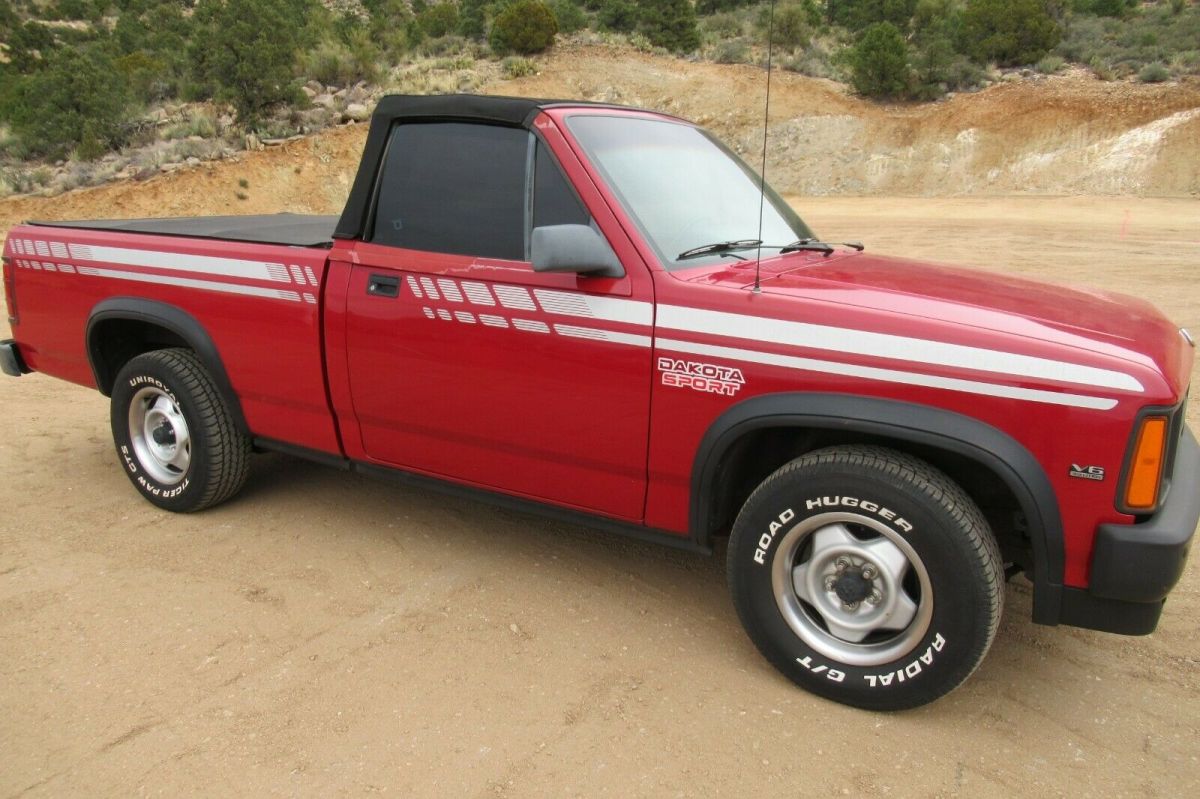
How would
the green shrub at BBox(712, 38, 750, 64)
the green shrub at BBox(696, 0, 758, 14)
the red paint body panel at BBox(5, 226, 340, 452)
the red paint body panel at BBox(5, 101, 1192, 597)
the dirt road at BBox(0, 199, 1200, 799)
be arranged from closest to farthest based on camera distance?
the red paint body panel at BBox(5, 101, 1192, 597), the dirt road at BBox(0, 199, 1200, 799), the red paint body panel at BBox(5, 226, 340, 452), the green shrub at BBox(712, 38, 750, 64), the green shrub at BBox(696, 0, 758, 14)

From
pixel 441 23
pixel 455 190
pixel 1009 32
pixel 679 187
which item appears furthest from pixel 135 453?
pixel 441 23

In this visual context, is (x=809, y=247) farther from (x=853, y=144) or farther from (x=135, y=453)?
(x=853, y=144)

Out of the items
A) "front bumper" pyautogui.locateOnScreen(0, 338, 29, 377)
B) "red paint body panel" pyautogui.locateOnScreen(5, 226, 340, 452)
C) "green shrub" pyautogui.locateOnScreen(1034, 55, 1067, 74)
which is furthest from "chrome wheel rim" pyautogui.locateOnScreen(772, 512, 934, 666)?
"green shrub" pyautogui.locateOnScreen(1034, 55, 1067, 74)

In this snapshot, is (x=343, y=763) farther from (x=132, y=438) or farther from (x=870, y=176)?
(x=870, y=176)

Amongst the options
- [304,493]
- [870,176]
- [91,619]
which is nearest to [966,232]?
[870,176]

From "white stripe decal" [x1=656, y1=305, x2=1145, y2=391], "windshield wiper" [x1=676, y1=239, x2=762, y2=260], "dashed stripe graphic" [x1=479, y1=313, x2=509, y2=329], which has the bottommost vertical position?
"dashed stripe graphic" [x1=479, y1=313, x2=509, y2=329]

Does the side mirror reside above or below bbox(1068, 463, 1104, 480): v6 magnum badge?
above

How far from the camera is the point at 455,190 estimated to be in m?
3.49

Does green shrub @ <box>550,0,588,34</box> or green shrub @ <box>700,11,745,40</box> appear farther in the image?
green shrub @ <box>700,11,745,40</box>

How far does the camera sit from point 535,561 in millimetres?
3979

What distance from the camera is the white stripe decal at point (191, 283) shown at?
3.82m

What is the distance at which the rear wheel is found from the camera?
428 centimetres

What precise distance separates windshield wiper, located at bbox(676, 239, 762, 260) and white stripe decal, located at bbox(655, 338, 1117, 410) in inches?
16.2

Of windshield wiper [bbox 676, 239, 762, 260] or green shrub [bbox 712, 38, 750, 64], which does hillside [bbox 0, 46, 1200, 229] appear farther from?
windshield wiper [bbox 676, 239, 762, 260]
